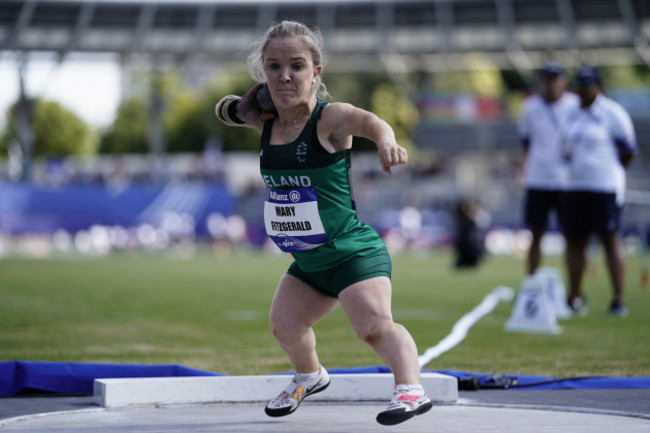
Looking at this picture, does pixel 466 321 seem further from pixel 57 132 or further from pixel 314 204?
pixel 57 132

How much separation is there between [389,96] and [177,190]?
99.1 feet

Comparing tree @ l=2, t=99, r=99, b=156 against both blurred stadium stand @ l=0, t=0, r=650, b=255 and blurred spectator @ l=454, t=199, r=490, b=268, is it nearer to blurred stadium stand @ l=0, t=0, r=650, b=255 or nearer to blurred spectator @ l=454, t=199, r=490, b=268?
blurred stadium stand @ l=0, t=0, r=650, b=255

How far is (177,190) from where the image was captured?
147 ft

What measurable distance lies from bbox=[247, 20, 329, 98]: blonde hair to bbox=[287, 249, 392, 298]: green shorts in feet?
2.55

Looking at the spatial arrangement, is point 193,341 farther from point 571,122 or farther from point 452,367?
point 571,122


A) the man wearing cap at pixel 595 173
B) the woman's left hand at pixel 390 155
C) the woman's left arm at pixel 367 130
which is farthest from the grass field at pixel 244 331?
the woman's left hand at pixel 390 155

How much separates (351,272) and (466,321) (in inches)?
223

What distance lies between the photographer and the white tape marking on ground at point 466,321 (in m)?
7.05

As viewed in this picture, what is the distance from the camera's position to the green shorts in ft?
13.8

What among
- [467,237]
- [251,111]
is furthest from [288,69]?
[467,237]

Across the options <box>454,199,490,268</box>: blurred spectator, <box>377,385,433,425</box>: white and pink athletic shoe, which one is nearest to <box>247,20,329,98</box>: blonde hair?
<box>377,385,433,425</box>: white and pink athletic shoe

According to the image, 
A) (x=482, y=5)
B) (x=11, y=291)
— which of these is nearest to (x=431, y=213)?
(x=482, y=5)

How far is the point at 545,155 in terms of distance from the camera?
1018cm

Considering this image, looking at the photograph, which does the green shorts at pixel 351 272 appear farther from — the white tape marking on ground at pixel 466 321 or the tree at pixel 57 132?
the tree at pixel 57 132
